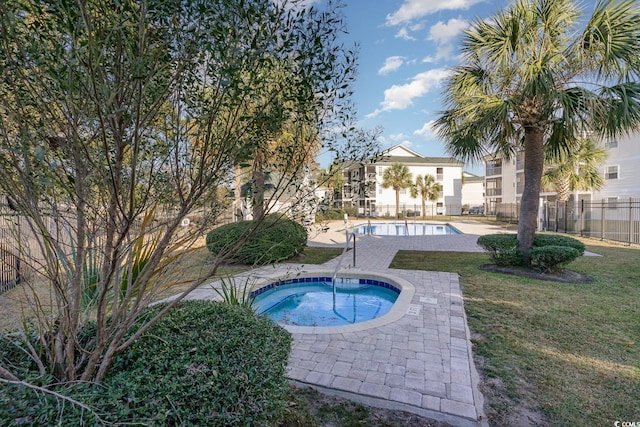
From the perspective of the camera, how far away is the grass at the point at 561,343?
108 inches

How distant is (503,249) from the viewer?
25.7ft

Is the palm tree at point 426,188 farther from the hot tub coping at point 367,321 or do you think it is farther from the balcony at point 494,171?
the hot tub coping at point 367,321

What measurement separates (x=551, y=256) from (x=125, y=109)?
8.53 m

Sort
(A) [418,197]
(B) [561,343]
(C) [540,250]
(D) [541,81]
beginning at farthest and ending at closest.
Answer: (A) [418,197]
(C) [540,250]
(D) [541,81]
(B) [561,343]

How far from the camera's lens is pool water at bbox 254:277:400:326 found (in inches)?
243

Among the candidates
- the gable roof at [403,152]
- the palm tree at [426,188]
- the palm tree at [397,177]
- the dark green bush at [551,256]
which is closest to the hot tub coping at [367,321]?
the dark green bush at [551,256]

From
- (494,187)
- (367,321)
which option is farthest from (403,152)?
(367,321)

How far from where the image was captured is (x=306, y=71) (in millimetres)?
1871

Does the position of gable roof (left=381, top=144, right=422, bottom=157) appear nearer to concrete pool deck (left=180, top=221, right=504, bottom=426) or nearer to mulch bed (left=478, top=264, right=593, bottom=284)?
mulch bed (left=478, top=264, right=593, bottom=284)

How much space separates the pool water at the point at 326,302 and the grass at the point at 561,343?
189 cm

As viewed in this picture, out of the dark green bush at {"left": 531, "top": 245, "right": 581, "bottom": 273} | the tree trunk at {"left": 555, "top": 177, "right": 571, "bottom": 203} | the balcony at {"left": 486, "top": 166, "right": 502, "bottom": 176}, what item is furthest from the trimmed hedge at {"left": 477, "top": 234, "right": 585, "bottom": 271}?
the balcony at {"left": 486, "top": 166, "right": 502, "bottom": 176}

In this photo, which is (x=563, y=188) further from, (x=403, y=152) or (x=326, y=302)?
(x=403, y=152)

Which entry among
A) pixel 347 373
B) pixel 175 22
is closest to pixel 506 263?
pixel 347 373

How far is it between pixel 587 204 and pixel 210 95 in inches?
778
